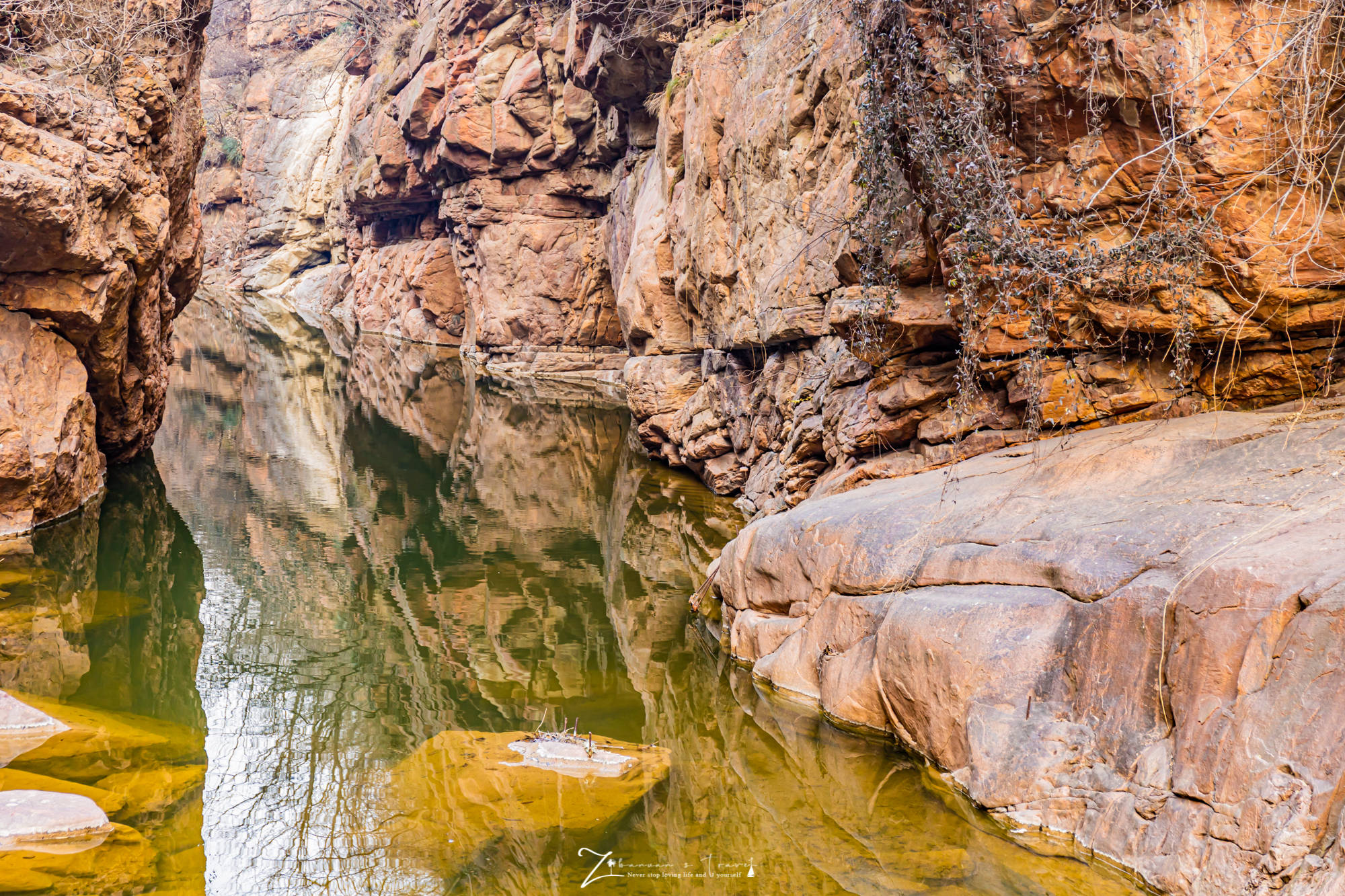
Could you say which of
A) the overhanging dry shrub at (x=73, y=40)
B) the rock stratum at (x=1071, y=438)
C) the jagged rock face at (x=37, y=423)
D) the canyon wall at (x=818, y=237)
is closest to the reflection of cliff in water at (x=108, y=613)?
the jagged rock face at (x=37, y=423)

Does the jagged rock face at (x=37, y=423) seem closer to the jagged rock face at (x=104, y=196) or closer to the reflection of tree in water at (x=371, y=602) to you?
the jagged rock face at (x=104, y=196)

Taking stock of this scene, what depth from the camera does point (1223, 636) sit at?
4172mm

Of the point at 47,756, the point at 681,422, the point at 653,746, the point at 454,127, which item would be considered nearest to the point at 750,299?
the point at 681,422

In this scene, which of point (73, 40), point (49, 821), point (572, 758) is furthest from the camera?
point (73, 40)

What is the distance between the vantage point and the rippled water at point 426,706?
4.89 metres

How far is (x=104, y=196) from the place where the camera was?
37.2 ft

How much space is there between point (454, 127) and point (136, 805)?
26.0m

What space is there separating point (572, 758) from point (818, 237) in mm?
5609

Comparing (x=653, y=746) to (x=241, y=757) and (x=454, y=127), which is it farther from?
(x=454, y=127)

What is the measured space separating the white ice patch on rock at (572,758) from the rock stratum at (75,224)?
758 centimetres

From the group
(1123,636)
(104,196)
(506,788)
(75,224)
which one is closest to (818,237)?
(1123,636)

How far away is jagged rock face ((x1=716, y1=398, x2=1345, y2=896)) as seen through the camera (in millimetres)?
3844

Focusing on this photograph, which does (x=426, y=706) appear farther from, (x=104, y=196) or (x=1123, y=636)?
(x=104, y=196)
